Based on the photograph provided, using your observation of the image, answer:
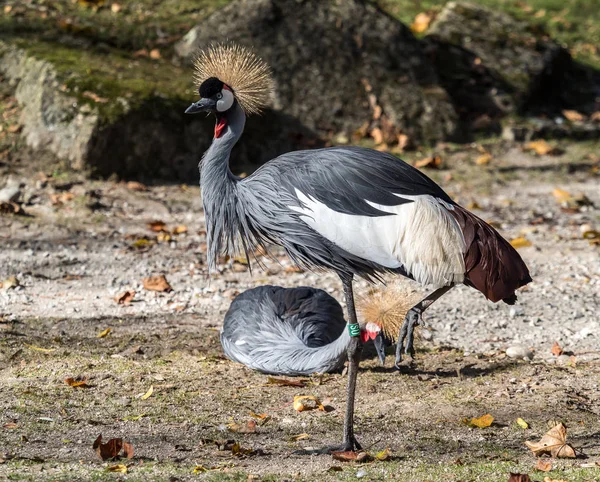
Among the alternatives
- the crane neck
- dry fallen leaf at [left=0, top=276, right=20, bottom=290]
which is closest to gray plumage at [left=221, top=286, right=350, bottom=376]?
the crane neck

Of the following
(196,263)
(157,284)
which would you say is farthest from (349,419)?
(196,263)

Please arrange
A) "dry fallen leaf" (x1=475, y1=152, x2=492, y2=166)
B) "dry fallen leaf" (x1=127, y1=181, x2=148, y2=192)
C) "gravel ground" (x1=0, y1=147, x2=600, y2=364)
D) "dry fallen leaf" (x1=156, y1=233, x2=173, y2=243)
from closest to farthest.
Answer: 1. "gravel ground" (x1=0, y1=147, x2=600, y2=364)
2. "dry fallen leaf" (x1=156, y1=233, x2=173, y2=243)
3. "dry fallen leaf" (x1=127, y1=181, x2=148, y2=192)
4. "dry fallen leaf" (x1=475, y1=152, x2=492, y2=166)

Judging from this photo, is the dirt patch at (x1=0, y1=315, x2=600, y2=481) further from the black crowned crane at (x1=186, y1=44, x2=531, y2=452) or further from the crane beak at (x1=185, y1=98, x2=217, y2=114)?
the crane beak at (x1=185, y1=98, x2=217, y2=114)

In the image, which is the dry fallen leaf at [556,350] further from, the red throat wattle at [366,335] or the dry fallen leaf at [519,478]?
the dry fallen leaf at [519,478]

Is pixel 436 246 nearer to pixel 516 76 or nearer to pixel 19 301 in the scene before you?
pixel 19 301

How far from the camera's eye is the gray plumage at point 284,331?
5.38 metres

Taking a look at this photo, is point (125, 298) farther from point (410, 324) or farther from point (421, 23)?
point (421, 23)

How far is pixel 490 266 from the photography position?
4.35m

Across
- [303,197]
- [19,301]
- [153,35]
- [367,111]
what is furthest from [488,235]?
[153,35]

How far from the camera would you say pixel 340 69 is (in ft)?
35.4

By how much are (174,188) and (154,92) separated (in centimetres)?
108

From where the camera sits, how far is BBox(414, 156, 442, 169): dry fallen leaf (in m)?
9.88

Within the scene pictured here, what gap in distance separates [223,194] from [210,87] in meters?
0.57

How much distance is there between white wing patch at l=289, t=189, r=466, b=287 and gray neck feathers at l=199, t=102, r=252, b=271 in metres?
0.41
